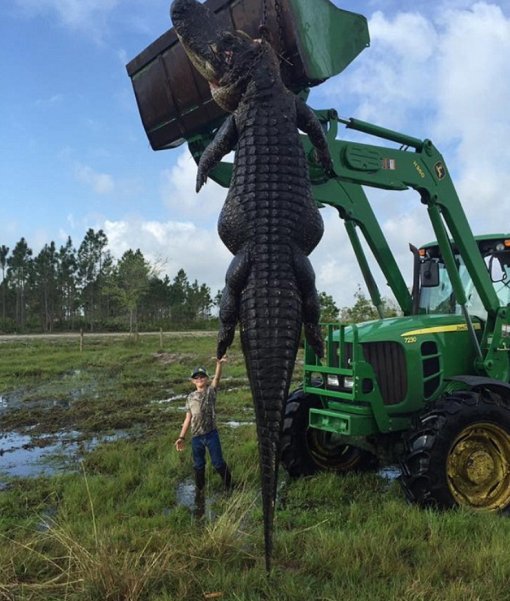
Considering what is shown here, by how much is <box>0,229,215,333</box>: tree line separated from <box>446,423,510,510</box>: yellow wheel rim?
168 feet

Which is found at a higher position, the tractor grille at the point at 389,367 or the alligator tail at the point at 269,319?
the alligator tail at the point at 269,319

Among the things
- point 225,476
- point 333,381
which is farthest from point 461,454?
point 225,476

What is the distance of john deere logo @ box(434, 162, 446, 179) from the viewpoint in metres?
5.87

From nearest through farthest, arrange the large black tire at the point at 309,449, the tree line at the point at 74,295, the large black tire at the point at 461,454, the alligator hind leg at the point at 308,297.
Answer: the alligator hind leg at the point at 308,297 < the large black tire at the point at 461,454 < the large black tire at the point at 309,449 < the tree line at the point at 74,295

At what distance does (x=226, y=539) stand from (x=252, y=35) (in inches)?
125

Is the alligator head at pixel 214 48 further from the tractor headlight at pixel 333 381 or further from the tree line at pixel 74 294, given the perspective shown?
the tree line at pixel 74 294

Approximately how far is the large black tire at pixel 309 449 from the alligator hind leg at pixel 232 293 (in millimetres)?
4340

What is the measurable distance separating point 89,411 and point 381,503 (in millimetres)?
7207

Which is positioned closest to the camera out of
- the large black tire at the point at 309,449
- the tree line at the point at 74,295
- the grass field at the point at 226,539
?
the grass field at the point at 226,539

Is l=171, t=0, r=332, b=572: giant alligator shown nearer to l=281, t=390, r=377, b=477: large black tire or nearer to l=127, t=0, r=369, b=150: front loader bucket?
l=127, t=0, r=369, b=150: front loader bucket

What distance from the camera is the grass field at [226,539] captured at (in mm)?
3344

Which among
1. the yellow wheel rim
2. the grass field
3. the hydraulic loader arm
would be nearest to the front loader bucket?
the hydraulic loader arm

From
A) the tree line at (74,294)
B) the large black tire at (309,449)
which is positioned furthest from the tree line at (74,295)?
the large black tire at (309,449)

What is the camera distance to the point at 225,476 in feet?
19.5
